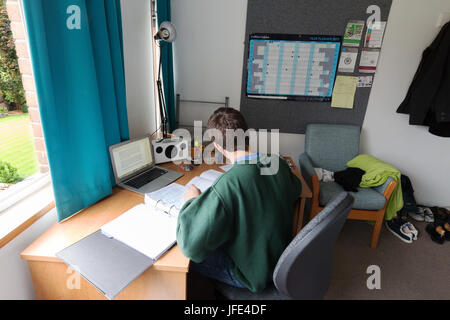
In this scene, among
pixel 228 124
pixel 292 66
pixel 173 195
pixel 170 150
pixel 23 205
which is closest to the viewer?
pixel 23 205

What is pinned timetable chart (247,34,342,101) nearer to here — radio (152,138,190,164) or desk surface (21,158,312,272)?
radio (152,138,190,164)

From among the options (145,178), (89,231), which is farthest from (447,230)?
(89,231)

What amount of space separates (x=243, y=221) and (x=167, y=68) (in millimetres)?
1849

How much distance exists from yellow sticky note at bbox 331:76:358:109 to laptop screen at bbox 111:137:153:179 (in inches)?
71.8

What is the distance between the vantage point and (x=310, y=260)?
34.2 inches

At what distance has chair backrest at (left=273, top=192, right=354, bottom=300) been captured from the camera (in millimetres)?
786

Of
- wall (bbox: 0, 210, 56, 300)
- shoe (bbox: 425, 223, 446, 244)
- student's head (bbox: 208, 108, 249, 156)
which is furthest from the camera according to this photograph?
shoe (bbox: 425, 223, 446, 244)

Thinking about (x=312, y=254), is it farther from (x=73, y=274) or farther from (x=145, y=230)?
(x=73, y=274)

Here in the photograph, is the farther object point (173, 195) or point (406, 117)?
point (406, 117)

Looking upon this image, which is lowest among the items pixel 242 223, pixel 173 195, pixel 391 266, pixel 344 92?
pixel 391 266

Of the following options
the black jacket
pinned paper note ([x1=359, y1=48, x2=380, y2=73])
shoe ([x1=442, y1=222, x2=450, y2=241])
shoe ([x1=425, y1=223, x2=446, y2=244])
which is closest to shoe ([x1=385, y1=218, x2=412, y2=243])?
shoe ([x1=425, y1=223, x2=446, y2=244])

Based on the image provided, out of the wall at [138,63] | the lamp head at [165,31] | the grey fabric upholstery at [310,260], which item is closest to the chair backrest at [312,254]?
the grey fabric upholstery at [310,260]

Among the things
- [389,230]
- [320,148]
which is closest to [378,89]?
[320,148]

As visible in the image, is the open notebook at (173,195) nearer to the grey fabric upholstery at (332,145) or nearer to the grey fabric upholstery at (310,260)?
the grey fabric upholstery at (310,260)
